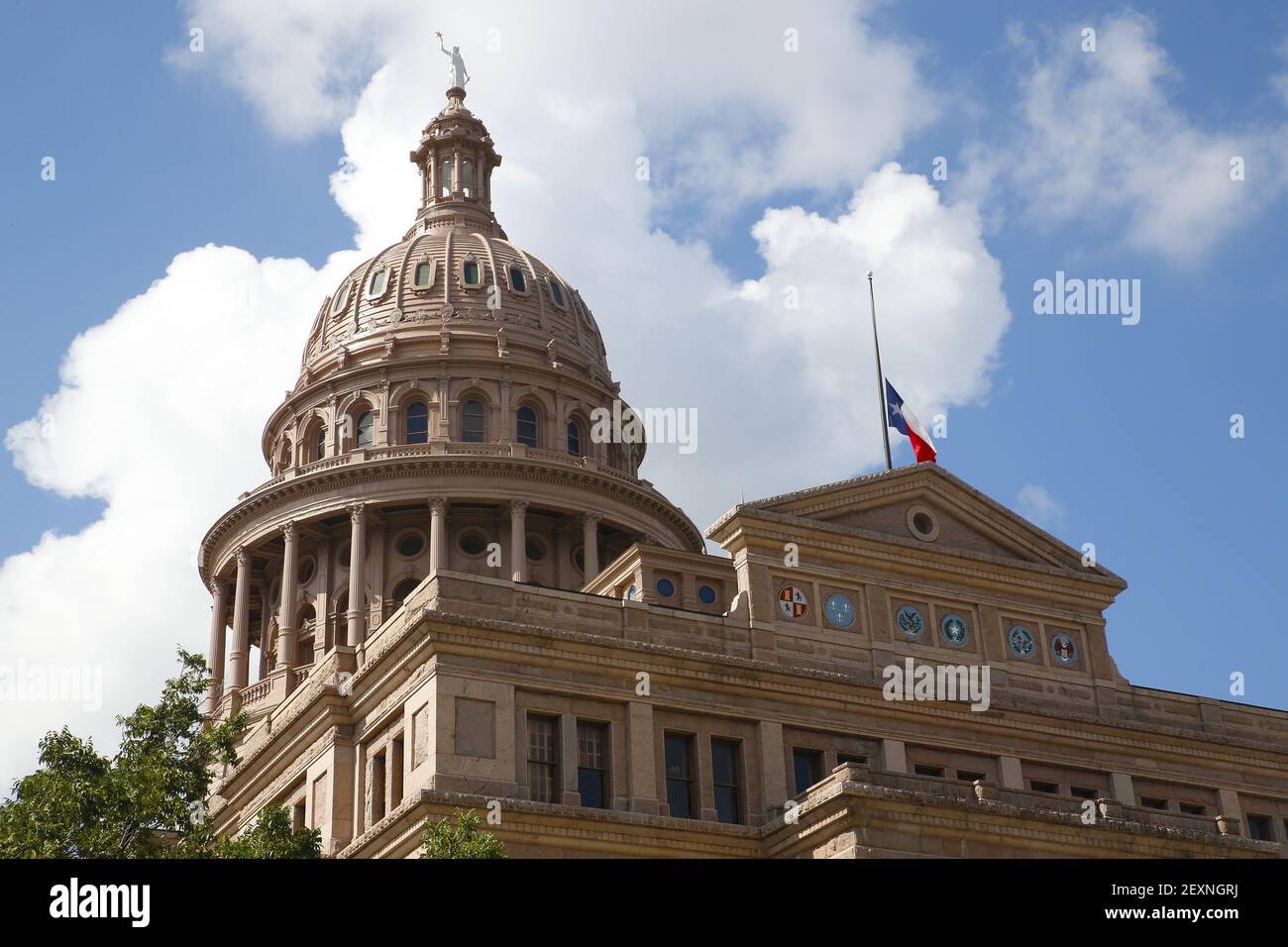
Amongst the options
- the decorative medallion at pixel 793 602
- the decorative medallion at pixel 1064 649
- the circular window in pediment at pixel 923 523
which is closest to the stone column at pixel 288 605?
the decorative medallion at pixel 793 602

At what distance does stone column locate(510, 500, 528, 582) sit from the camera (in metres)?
72.1

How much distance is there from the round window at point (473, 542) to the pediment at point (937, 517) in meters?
30.7

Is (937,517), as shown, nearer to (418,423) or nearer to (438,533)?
(438,533)

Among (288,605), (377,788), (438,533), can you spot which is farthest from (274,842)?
(288,605)

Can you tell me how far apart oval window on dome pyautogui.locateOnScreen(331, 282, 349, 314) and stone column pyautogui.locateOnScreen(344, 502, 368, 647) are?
43.7ft

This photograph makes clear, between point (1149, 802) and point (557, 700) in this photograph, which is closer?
point (557, 700)

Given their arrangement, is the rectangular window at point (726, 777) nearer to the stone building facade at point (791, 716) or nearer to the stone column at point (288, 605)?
the stone building facade at point (791, 716)

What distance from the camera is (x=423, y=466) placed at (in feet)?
242

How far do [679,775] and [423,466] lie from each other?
34229 millimetres

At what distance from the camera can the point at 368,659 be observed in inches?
1671
